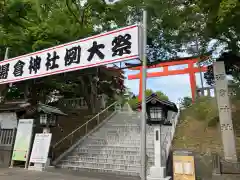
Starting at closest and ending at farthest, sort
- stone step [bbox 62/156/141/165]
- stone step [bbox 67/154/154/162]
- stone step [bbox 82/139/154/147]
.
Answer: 1. stone step [bbox 62/156/141/165]
2. stone step [bbox 67/154/154/162]
3. stone step [bbox 82/139/154/147]

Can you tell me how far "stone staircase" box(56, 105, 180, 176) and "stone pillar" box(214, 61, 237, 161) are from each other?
2424 millimetres

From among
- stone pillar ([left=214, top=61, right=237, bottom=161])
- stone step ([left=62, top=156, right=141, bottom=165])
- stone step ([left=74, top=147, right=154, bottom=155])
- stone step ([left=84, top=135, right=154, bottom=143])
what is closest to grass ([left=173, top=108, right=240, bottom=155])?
stone step ([left=84, top=135, right=154, bottom=143])

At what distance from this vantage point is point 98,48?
838cm

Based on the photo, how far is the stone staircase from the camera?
1009 centimetres

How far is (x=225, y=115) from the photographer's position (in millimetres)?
8578

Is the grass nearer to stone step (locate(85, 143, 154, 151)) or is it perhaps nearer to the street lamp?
stone step (locate(85, 143, 154, 151))

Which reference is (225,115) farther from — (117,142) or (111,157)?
(117,142)

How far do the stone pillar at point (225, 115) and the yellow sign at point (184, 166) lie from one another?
1.93 metres

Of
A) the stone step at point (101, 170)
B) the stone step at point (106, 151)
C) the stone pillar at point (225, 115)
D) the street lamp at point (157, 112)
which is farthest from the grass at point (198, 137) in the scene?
the street lamp at point (157, 112)

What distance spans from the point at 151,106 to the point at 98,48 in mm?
2843

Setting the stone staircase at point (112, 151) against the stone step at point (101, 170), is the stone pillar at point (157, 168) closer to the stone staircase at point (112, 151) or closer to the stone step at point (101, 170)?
the stone staircase at point (112, 151)

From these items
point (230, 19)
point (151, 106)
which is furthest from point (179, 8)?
point (151, 106)

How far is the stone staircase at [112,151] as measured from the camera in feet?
33.1

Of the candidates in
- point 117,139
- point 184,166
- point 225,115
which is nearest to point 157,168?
point 184,166
